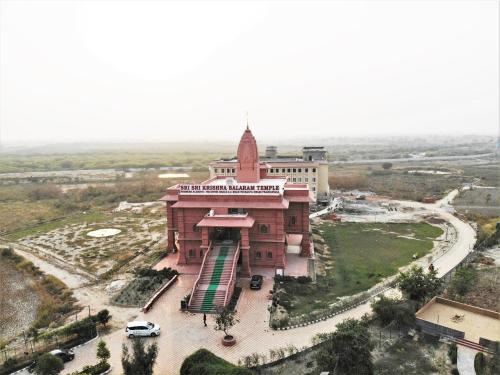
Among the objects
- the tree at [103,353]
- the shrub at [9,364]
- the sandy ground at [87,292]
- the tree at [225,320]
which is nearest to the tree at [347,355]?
the tree at [225,320]

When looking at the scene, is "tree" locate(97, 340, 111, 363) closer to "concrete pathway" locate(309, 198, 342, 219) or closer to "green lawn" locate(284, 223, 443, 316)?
"green lawn" locate(284, 223, 443, 316)

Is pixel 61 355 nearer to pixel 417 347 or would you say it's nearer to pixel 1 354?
pixel 1 354

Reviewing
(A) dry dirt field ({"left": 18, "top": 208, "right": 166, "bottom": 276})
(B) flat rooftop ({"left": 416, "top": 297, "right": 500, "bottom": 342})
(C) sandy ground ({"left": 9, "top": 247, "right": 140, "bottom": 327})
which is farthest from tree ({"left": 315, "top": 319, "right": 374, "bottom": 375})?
(A) dry dirt field ({"left": 18, "top": 208, "right": 166, "bottom": 276})

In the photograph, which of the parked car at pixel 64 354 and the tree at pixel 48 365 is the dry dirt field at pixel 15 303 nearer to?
the parked car at pixel 64 354

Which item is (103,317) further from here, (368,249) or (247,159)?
(368,249)

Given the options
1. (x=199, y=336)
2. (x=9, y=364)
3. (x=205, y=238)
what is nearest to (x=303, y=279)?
(x=205, y=238)
